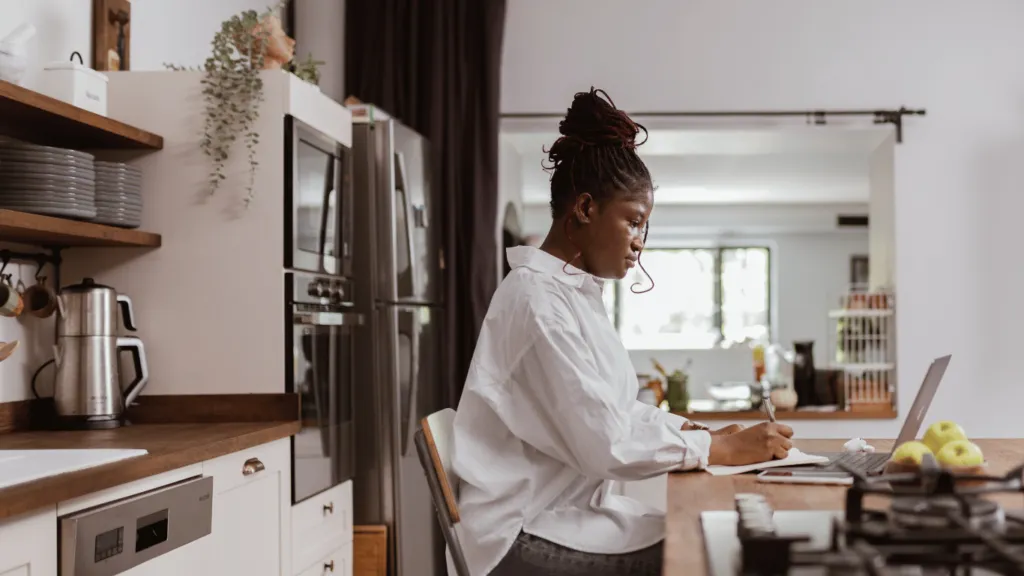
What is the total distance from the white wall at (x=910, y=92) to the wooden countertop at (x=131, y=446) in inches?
86.1

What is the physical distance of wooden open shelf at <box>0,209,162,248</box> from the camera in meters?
2.13

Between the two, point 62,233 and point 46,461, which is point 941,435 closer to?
point 46,461

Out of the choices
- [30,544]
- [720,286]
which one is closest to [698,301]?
[720,286]

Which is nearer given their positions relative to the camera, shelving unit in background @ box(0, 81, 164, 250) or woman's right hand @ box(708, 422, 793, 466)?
woman's right hand @ box(708, 422, 793, 466)

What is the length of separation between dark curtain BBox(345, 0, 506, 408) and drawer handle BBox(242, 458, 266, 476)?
4.99ft

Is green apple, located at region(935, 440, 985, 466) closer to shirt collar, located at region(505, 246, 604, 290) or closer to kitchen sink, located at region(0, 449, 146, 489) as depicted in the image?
shirt collar, located at region(505, 246, 604, 290)

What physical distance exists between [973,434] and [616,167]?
2.97 metres

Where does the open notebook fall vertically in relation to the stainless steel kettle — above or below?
below

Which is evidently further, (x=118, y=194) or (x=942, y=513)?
(x=118, y=194)

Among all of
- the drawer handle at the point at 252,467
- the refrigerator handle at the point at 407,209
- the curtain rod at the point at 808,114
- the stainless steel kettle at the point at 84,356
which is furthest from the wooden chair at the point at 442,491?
the curtain rod at the point at 808,114

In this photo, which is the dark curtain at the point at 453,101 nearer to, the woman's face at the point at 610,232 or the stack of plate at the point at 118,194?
the stack of plate at the point at 118,194

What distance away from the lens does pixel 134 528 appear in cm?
187

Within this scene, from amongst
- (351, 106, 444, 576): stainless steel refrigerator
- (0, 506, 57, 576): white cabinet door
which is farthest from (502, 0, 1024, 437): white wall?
(0, 506, 57, 576): white cabinet door

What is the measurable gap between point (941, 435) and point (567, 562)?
616mm
